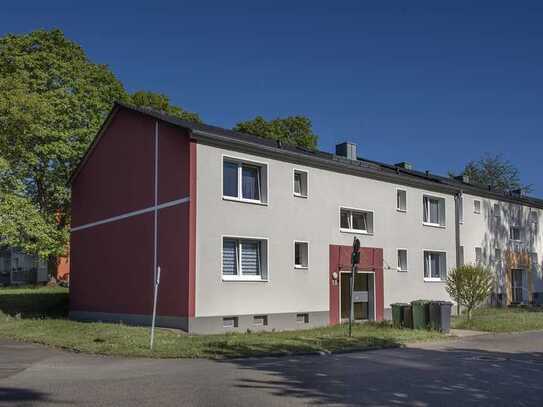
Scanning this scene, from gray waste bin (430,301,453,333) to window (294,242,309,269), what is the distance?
473 cm

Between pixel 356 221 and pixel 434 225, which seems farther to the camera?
pixel 434 225

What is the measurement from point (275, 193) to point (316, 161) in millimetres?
2367

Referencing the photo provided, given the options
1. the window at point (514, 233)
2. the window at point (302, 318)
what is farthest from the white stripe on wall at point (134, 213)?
the window at point (514, 233)

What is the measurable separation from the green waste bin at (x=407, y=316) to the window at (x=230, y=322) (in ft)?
18.9

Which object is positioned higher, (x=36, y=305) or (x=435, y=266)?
(x=435, y=266)

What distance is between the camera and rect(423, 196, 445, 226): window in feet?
93.9

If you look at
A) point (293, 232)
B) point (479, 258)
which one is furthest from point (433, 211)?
point (293, 232)

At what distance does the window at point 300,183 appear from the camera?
74.9 ft

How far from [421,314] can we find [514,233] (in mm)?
17974

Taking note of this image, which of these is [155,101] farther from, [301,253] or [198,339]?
[198,339]

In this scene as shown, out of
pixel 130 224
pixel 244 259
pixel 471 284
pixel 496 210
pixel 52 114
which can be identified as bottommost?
A: pixel 471 284

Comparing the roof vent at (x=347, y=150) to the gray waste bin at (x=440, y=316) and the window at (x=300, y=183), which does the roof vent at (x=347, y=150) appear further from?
the gray waste bin at (x=440, y=316)

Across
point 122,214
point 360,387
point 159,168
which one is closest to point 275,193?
point 159,168

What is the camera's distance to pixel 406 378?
11328mm
